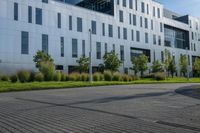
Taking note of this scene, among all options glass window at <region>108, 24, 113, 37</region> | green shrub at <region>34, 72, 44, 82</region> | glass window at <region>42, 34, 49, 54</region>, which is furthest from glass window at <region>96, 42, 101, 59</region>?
green shrub at <region>34, 72, 44, 82</region>

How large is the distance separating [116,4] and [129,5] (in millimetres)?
4949

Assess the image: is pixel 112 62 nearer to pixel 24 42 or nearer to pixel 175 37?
pixel 24 42

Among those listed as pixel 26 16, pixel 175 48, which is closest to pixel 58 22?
pixel 26 16

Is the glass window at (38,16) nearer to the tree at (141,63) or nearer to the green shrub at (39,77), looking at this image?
the green shrub at (39,77)

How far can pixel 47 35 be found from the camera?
51.9m

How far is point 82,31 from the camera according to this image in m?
58.2

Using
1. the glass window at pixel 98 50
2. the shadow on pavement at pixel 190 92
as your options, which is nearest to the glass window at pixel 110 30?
the glass window at pixel 98 50

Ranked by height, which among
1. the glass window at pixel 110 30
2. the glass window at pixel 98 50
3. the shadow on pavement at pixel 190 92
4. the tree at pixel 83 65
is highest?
the glass window at pixel 110 30

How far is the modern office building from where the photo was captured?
47438 mm

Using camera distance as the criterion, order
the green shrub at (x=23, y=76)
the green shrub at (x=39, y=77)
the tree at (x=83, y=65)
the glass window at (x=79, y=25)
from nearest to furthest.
→ the green shrub at (x=23, y=76), the green shrub at (x=39, y=77), the tree at (x=83, y=65), the glass window at (x=79, y=25)

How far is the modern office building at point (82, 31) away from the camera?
156ft

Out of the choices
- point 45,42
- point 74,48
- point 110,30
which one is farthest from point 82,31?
point 45,42

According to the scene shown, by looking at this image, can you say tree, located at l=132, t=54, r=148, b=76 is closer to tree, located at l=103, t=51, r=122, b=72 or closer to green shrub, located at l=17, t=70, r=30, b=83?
tree, located at l=103, t=51, r=122, b=72

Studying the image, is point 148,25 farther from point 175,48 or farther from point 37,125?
→ point 37,125
